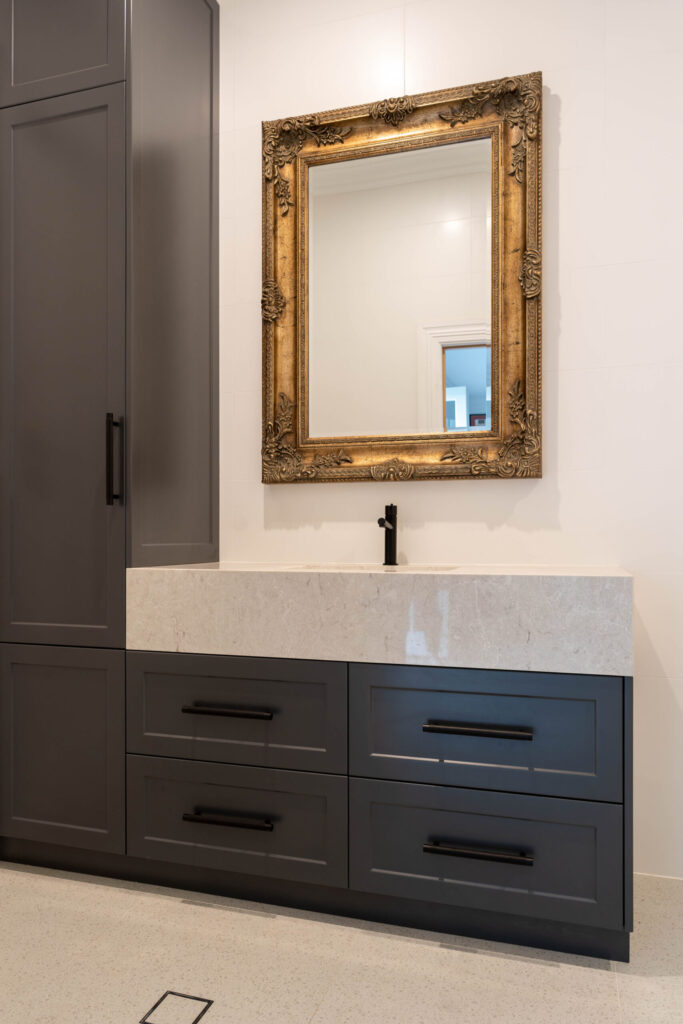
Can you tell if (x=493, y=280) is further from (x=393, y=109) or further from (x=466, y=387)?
(x=393, y=109)

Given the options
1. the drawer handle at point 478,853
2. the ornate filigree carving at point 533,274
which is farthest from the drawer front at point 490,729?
the ornate filigree carving at point 533,274

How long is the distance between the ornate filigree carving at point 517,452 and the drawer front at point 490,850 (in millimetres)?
900

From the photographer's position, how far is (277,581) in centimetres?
182

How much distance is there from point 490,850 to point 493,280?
1535 mm

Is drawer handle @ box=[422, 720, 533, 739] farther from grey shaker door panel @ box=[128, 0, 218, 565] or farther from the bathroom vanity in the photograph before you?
grey shaker door panel @ box=[128, 0, 218, 565]

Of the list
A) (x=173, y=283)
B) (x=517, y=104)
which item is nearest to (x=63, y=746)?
(x=173, y=283)

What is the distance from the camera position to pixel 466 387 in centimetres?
216

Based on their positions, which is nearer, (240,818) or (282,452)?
(240,818)

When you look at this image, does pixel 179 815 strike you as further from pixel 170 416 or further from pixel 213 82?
pixel 213 82

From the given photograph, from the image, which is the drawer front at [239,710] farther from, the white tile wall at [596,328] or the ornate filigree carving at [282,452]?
the ornate filigree carving at [282,452]

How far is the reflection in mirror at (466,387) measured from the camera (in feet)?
7.06

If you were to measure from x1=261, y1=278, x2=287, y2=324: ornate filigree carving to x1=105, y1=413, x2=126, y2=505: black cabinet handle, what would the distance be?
2.12 ft

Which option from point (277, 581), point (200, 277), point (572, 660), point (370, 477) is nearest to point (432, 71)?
point (200, 277)

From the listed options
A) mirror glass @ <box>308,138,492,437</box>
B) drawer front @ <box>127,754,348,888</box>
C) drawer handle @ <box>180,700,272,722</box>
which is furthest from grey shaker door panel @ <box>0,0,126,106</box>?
drawer front @ <box>127,754,348,888</box>
